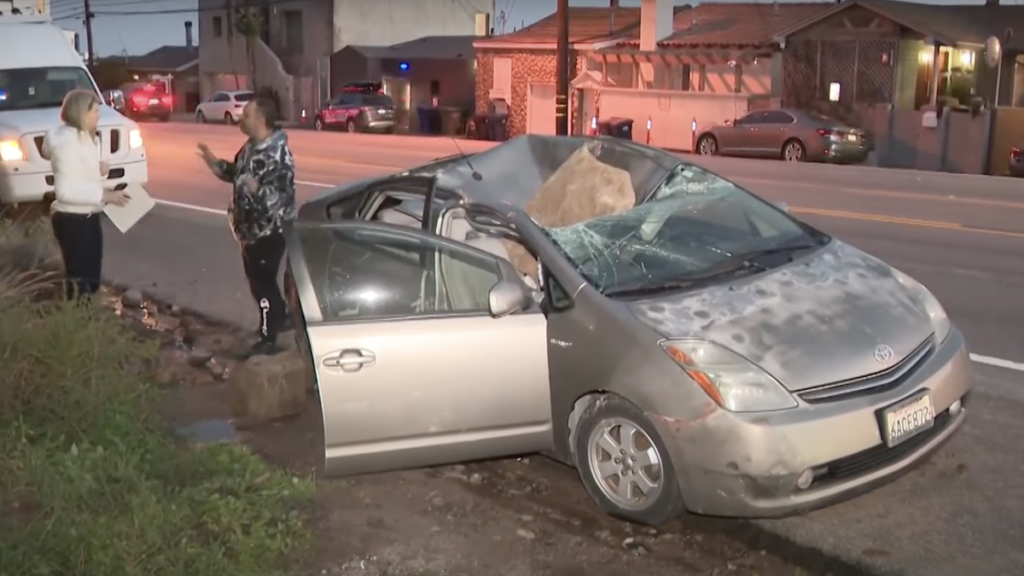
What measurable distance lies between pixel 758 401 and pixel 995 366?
11.6ft

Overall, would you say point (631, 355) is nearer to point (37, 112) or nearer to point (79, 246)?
point (79, 246)

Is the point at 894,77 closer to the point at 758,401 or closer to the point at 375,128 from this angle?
the point at 375,128

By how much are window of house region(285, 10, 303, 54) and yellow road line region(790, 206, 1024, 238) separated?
40783 mm

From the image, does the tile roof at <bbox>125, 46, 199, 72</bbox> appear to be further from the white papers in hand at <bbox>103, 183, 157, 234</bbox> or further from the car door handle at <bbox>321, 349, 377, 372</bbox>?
the car door handle at <bbox>321, 349, 377, 372</bbox>

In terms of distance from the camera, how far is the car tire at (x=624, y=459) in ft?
15.1

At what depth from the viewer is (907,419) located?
4590 millimetres

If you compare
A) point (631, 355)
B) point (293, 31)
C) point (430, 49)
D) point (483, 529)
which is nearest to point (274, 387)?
point (483, 529)

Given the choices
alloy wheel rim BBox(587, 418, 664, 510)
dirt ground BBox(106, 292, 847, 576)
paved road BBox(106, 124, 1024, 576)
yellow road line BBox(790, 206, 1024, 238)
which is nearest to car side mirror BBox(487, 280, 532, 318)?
alloy wheel rim BBox(587, 418, 664, 510)

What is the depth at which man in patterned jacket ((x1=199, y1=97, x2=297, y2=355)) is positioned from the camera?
23.5 feet

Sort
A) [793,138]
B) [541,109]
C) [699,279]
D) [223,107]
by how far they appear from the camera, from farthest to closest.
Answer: [223,107] < [541,109] < [793,138] < [699,279]

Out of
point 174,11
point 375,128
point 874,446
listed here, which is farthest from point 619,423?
point 174,11

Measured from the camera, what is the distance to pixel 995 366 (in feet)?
23.8

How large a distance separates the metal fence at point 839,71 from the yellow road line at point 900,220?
17260mm

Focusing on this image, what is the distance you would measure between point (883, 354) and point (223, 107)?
1739 inches
